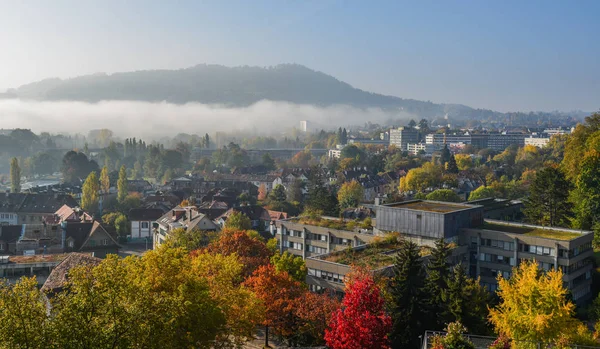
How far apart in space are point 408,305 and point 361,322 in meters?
4.49

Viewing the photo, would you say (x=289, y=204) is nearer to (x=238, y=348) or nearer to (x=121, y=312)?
(x=238, y=348)

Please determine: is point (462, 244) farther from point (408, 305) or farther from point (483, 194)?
point (483, 194)

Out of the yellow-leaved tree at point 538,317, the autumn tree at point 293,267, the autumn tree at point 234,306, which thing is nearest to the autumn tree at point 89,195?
the autumn tree at point 293,267

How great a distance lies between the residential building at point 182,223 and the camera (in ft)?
188

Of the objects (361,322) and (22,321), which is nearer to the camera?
(22,321)

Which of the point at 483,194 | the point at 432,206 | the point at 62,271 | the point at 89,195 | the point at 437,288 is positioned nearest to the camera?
the point at 437,288

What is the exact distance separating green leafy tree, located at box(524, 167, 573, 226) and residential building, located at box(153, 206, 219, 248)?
91.6ft

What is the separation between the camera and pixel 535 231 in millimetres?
44844

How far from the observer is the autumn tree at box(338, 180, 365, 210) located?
84875mm

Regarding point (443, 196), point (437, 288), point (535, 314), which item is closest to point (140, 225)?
point (443, 196)

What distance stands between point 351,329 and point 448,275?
7746 mm

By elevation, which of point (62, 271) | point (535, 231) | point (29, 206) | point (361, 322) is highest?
point (535, 231)

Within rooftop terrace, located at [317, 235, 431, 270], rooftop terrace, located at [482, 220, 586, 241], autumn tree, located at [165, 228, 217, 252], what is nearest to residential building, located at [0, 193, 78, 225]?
autumn tree, located at [165, 228, 217, 252]

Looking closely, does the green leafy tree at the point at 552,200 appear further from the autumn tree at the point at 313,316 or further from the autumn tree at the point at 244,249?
the autumn tree at the point at 313,316
